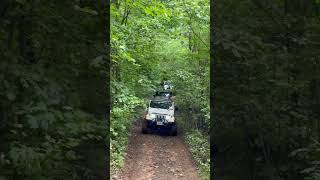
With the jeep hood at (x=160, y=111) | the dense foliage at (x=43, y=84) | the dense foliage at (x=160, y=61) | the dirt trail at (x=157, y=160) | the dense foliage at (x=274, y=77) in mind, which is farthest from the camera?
the jeep hood at (x=160, y=111)

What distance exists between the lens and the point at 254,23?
561 centimetres

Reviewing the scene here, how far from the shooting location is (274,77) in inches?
214

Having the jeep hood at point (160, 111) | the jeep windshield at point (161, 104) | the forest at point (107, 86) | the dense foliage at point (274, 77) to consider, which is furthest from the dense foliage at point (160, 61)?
the dense foliage at point (274, 77)

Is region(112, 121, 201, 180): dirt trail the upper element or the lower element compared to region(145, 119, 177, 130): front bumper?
lower

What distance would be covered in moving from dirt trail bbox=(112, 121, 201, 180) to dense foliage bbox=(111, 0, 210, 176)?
0.59m

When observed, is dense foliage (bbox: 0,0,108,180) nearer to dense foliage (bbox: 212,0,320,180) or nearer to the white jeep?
dense foliage (bbox: 212,0,320,180)

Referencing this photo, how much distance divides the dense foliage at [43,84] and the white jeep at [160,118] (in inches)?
655

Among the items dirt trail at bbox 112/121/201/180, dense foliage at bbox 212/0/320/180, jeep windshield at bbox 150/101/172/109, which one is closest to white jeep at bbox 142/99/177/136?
jeep windshield at bbox 150/101/172/109

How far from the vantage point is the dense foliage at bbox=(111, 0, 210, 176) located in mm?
13906

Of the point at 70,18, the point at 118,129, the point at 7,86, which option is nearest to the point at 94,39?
the point at 70,18

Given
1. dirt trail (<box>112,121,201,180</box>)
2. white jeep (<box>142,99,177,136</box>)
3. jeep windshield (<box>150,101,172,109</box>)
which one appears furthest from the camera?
jeep windshield (<box>150,101,172,109</box>)

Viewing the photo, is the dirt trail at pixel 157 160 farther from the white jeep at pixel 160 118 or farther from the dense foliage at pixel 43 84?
the dense foliage at pixel 43 84

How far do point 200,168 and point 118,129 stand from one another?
3320 millimetres

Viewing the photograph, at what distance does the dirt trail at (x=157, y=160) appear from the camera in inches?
578
